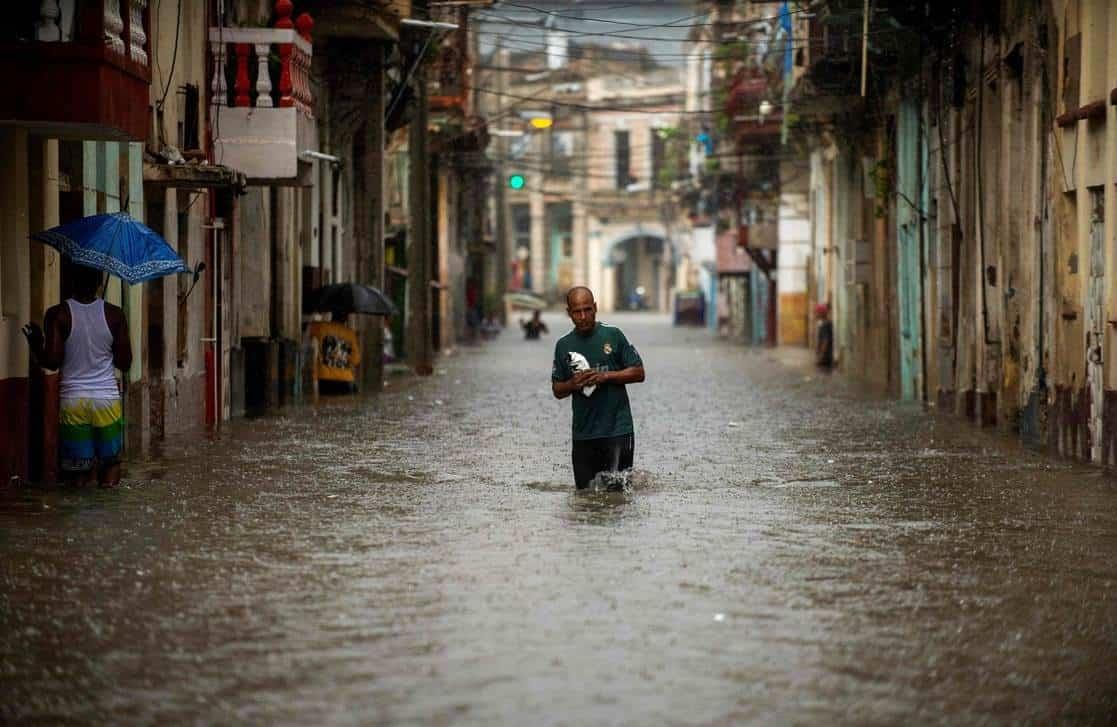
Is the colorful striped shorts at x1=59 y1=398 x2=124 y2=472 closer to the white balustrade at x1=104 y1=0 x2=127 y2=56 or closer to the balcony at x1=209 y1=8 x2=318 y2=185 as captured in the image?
the white balustrade at x1=104 y1=0 x2=127 y2=56

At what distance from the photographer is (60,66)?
48.9 ft

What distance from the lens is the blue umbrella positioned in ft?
49.9

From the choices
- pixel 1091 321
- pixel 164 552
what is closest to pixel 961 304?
pixel 1091 321

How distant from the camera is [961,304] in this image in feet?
82.8

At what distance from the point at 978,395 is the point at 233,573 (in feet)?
45.6

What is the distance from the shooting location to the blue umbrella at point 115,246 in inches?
599

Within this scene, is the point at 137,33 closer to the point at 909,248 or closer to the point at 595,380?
the point at 595,380

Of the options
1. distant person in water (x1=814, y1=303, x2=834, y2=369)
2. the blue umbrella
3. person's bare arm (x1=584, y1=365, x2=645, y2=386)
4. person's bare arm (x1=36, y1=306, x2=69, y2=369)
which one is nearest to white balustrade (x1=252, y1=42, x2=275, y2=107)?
the blue umbrella

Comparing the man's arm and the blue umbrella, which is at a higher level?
the blue umbrella

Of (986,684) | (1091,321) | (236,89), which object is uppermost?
(236,89)

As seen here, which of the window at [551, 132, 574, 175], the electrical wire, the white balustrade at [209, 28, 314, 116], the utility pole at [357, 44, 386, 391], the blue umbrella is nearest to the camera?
the blue umbrella

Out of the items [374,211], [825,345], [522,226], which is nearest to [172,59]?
[374,211]

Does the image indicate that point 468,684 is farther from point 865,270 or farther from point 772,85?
point 772,85

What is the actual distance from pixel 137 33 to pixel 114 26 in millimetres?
965
